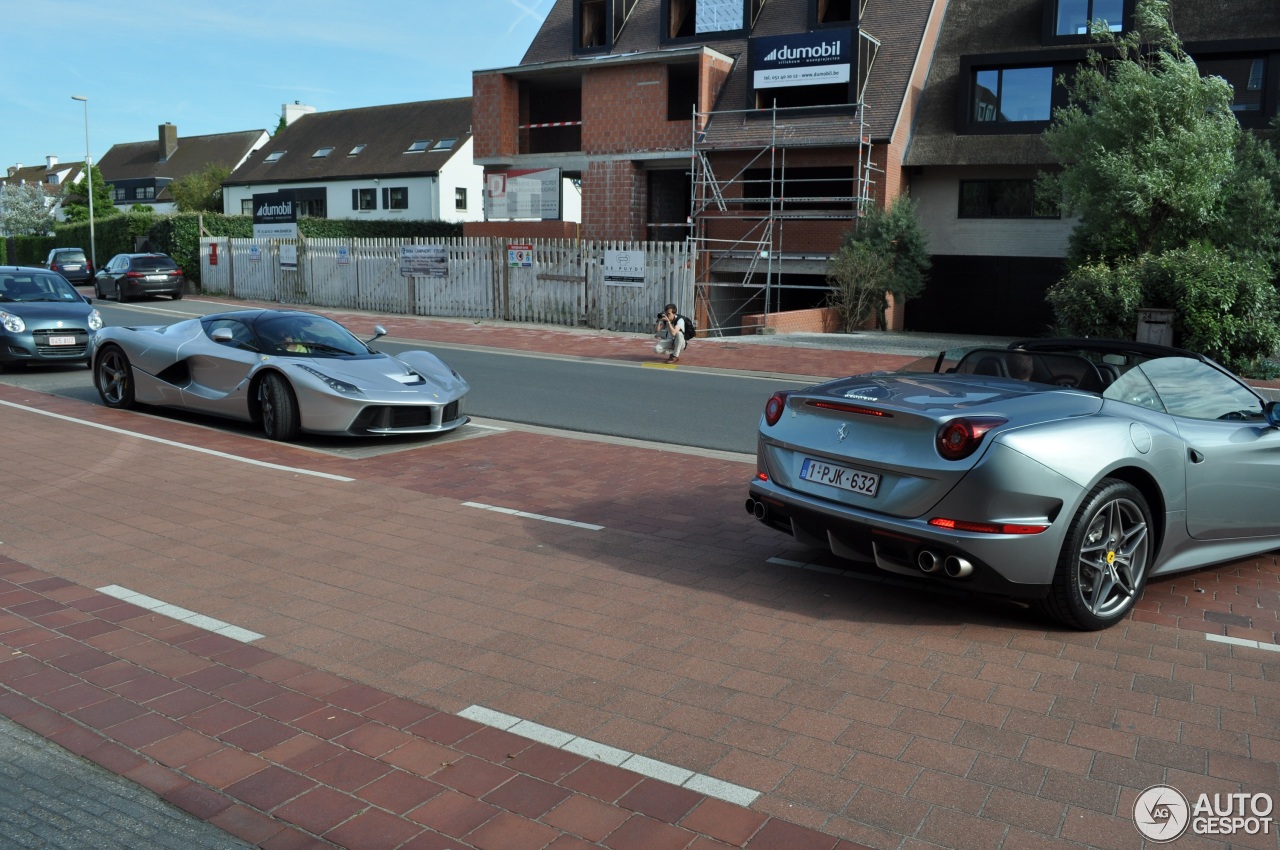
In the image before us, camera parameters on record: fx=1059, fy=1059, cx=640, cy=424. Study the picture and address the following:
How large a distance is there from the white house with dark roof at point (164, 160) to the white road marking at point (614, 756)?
68.9m

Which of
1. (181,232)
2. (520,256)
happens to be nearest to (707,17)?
(520,256)

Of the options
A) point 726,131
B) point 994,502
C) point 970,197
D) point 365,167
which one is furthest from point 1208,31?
point 365,167

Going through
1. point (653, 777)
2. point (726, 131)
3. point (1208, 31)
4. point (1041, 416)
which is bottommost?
point (653, 777)

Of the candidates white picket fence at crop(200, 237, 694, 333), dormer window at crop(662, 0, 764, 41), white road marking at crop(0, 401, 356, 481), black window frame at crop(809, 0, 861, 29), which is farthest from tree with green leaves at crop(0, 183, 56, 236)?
white road marking at crop(0, 401, 356, 481)

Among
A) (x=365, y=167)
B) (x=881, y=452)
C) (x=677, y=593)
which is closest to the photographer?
(x=881, y=452)

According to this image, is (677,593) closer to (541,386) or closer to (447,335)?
(541,386)

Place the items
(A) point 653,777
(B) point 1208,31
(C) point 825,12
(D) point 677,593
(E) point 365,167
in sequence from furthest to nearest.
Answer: (E) point 365,167
(C) point 825,12
(B) point 1208,31
(D) point 677,593
(A) point 653,777

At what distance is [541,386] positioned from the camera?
14.6 metres

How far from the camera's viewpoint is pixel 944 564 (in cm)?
481

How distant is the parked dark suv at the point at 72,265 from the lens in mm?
39906

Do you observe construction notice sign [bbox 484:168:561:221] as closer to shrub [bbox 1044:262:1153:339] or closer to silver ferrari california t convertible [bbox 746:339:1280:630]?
shrub [bbox 1044:262:1153:339]

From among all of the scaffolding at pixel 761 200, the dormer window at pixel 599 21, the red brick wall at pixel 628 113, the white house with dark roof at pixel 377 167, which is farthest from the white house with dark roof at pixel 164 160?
the scaffolding at pixel 761 200

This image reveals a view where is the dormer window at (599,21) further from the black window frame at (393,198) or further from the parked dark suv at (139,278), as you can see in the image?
the black window frame at (393,198)

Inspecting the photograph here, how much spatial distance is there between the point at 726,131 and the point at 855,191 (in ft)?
14.5
